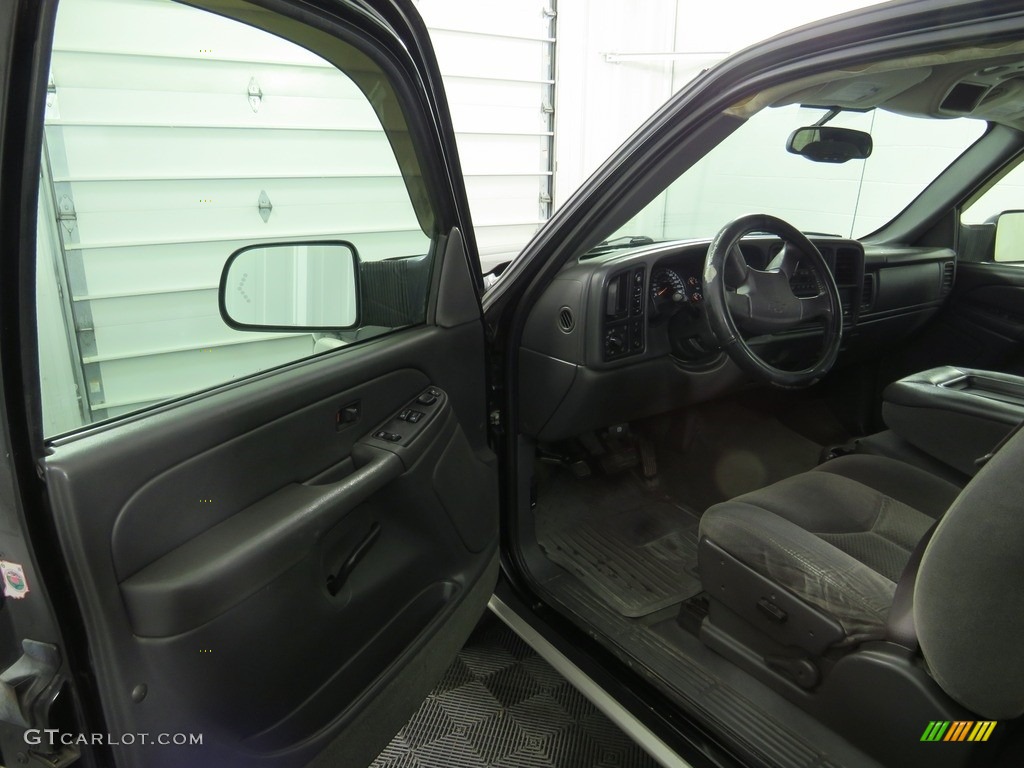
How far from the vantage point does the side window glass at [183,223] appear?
3.69ft

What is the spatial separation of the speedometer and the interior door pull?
1.01 metres

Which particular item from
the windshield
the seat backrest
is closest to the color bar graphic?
the seat backrest

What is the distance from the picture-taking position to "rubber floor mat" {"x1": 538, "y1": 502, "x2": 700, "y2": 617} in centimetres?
186

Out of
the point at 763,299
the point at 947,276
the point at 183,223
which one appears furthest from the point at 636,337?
the point at 183,223

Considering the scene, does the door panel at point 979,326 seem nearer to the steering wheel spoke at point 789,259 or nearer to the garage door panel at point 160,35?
the steering wheel spoke at point 789,259

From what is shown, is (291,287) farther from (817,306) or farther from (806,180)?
(806,180)

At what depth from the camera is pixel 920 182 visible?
119 inches

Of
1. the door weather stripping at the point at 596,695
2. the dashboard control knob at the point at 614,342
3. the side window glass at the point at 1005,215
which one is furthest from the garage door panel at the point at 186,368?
the side window glass at the point at 1005,215

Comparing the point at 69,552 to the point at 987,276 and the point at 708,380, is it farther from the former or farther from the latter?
the point at 987,276

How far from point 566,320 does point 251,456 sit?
917mm

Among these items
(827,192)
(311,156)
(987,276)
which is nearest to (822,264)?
(987,276)

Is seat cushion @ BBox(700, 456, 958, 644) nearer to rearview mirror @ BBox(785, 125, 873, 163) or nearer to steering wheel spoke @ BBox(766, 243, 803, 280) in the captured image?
steering wheel spoke @ BBox(766, 243, 803, 280)

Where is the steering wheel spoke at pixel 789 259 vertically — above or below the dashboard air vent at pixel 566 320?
above

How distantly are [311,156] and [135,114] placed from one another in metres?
1.19
